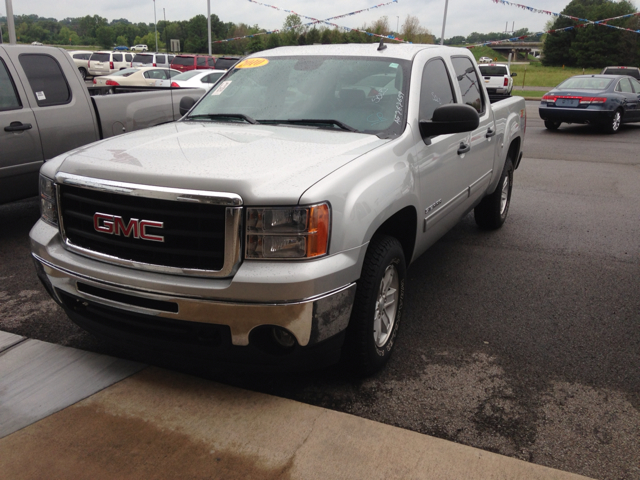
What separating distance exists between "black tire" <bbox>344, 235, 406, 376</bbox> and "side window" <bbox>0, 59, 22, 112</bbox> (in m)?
4.11

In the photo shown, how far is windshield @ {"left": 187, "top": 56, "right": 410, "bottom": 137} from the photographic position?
3764 millimetres

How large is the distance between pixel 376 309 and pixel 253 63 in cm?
228

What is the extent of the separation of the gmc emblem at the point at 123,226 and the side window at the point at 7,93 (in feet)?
10.9

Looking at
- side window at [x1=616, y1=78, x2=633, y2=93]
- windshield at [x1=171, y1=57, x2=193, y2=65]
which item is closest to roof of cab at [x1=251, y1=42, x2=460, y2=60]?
side window at [x1=616, y1=78, x2=633, y2=93]

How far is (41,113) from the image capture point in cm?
574

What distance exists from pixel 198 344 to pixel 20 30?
252ft

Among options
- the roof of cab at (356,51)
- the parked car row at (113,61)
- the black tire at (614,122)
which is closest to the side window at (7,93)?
the roof of cab at (356,51)

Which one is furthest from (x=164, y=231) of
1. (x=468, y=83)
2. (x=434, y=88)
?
(x=468, y=83)

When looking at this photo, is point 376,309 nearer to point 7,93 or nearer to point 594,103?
point 7,93

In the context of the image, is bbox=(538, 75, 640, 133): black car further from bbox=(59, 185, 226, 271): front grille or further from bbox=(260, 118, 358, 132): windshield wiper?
bbox=(59, 185, 226, 271): front grille

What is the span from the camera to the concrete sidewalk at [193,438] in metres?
2.59

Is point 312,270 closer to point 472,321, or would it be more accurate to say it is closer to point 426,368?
point 426,368

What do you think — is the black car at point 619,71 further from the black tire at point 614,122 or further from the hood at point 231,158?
the hood at point 231,158

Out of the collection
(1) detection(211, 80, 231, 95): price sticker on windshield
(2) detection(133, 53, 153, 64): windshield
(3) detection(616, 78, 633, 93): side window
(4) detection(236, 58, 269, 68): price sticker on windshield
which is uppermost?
(4) detection(236, 58, 269, 68): price sticker on windshield
